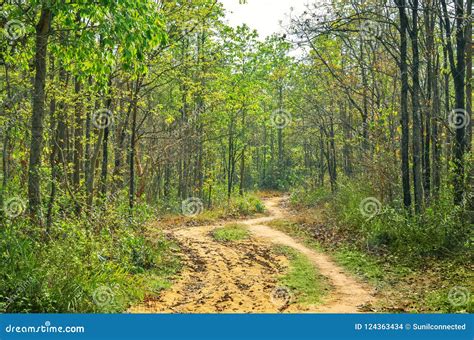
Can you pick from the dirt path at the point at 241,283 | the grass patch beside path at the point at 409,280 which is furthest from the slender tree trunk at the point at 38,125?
the grass patch beside path at the point at 409,280

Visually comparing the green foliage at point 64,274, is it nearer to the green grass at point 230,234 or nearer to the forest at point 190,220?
the forest at point 190,220

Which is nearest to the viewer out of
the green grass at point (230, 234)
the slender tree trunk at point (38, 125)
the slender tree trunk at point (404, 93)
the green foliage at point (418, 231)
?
the slender tree trunk at point (38, 125)

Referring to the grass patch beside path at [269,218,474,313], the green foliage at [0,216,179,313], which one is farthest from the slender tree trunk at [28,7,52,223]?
the grass patch beside path at [269,218,474,313]

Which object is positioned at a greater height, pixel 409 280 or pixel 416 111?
pixel 416 111

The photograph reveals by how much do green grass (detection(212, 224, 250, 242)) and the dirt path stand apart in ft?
1.27

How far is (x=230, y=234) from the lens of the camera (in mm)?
13445

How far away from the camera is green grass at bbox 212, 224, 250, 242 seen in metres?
13.0

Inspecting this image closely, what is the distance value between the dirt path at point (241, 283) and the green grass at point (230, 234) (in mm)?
388

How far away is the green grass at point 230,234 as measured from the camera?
1298 centimetres

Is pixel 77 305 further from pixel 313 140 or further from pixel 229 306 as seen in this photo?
pixel 313 140

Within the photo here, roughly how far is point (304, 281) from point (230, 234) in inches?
214

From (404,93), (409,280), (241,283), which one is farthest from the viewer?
(404,93)

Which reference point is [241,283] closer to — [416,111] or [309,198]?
[416,111]

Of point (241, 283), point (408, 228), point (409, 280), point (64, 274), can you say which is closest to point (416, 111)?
point (408, 228)
